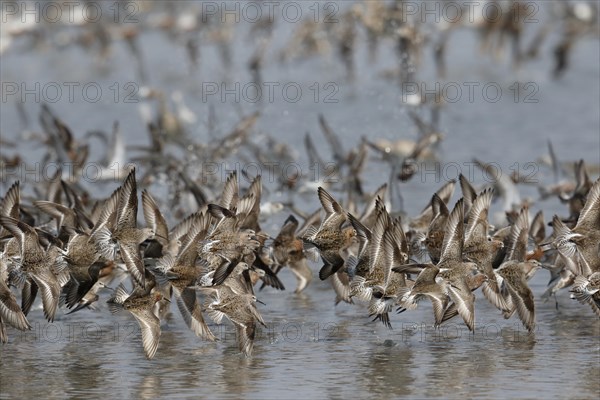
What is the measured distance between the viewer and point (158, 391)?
729 centimetres

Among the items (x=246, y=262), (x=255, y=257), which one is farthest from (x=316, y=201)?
(x=246, y=262)

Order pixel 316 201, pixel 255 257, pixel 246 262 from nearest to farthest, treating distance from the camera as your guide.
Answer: pixel 246 262 → pixel 255 257 → pixel 316 201

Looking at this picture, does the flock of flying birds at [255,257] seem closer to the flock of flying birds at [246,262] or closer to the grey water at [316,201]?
the flock of flying birds at [246,262]

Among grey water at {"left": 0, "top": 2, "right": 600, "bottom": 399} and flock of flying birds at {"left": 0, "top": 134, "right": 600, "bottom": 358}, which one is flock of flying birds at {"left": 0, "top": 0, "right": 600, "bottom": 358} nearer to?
flock of flying birds at {"left": 0, "top": 134, "right": 600, "bottom": 358}

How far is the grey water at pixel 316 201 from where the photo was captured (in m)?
7.53

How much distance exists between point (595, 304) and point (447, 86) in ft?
45.4

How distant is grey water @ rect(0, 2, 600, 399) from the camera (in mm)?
7527

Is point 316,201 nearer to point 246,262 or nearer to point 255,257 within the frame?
point 255,257

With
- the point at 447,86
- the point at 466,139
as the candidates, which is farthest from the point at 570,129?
the point at 447,86

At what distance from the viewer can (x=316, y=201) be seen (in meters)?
13.7

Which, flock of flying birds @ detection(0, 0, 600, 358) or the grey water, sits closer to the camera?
the grey water

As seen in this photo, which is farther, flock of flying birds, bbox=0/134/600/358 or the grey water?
flock of flying birds, bbox=0/134/600/358

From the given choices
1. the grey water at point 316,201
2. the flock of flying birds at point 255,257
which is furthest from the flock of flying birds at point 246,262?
the grey water at point 316,201

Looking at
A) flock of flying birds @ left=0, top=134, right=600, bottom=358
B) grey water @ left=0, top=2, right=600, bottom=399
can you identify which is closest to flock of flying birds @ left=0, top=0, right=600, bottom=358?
flock of flying birds @ left=0, top=134, right=600, bottom=358
